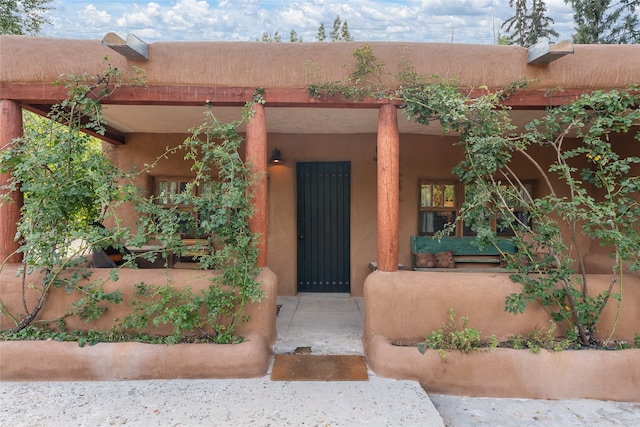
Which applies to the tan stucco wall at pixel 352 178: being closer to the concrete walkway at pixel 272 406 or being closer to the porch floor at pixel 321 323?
the porch floor at pixel 321 323

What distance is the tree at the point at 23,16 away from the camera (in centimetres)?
986

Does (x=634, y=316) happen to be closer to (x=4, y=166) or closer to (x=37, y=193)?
(x=37, y=193)

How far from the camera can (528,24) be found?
2345 centimetres

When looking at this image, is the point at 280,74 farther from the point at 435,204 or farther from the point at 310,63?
the point at 435,204

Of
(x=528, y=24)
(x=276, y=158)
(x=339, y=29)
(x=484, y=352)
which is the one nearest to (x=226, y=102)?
(x=276, y=158)

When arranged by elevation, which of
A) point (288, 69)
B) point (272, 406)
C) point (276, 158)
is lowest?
point (272, 406)

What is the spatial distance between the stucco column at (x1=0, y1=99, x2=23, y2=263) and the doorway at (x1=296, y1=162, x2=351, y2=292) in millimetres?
3559

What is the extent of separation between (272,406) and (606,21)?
20.2 metres

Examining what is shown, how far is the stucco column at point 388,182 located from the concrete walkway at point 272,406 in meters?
1.22

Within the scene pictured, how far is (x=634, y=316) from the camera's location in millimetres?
3523

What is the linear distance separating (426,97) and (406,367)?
2.50m

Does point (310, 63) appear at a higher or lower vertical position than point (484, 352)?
higher

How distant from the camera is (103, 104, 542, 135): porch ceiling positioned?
4332mm

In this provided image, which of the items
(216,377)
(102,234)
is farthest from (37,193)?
(216,377)
